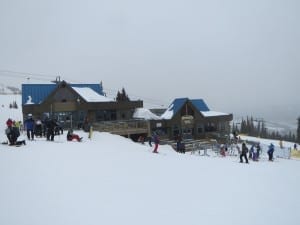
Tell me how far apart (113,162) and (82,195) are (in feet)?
16.5

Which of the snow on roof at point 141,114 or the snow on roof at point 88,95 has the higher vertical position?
the snow on roof at point 88,95

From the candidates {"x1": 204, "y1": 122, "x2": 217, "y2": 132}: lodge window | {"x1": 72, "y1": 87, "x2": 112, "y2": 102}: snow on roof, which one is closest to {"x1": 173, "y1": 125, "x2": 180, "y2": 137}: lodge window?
{"x1": 204, "y1": 122, "x2": 217, "y2": 132}: lodge window

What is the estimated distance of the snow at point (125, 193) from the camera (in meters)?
7.63

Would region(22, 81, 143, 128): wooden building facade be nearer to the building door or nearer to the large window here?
the large window

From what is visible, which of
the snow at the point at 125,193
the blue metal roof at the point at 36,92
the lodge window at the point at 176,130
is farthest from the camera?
the lodge window at the point at 176,130

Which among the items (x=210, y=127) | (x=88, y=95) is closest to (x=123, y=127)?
(x=88, y=95)

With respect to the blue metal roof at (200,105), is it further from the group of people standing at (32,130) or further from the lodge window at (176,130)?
the group of people standing at (32,130)

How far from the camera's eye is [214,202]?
379 inches

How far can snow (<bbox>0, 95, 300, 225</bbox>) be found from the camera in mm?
7629

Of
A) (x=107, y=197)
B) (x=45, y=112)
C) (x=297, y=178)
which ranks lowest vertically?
(x=297, y=178)

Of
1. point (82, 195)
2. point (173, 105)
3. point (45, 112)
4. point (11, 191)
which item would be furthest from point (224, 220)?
point (173, 105)

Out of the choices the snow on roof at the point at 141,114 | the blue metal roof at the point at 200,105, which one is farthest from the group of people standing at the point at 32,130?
the blue metal roof at the point at 200,105

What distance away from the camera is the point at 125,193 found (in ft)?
31.0

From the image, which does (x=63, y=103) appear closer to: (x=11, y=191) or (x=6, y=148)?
(x=6, y=148)
